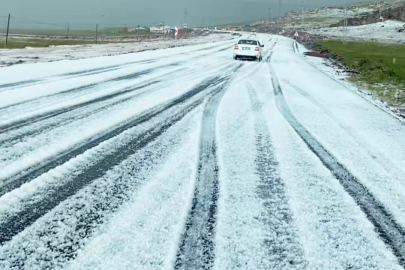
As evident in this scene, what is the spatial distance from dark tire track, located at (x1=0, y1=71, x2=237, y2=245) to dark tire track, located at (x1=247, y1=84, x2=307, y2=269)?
1655 mm

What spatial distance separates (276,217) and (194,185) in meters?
1.01

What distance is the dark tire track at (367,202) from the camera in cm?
348

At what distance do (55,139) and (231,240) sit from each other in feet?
11.0

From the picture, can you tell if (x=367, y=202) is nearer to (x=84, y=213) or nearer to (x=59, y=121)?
(x=84, y=213)

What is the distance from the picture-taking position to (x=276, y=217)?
385 centimetres

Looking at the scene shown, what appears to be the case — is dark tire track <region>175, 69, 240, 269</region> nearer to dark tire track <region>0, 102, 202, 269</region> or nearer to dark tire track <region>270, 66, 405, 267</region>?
dark tire track <region>0, 102, 202, 269</region>

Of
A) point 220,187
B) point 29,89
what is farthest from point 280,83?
point 220,187

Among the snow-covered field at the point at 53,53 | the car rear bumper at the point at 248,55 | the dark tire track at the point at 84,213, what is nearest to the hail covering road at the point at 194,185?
the dark tire track at the point at 84,213

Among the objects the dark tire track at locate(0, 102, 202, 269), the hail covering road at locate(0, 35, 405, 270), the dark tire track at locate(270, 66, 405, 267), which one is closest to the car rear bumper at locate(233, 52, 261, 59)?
the hail covering road at locate(0, 35, 405, 270)

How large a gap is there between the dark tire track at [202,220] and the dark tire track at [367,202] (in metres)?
1.38

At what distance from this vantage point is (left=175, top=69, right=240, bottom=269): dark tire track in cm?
307

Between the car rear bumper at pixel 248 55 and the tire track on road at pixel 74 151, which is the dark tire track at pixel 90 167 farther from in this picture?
the car rear bumper at pixel 248 55

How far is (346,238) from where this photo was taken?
138 inches

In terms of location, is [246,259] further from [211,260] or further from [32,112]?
[32,112]
